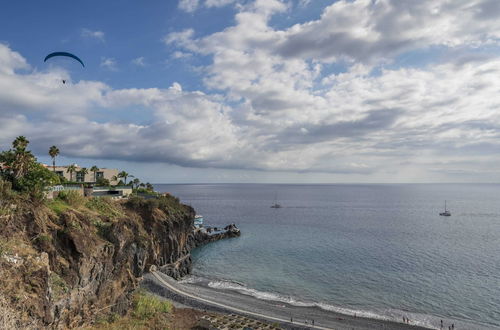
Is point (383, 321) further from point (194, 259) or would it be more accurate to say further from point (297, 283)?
point (194, 259)

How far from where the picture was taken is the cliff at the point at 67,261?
20812 millimetres

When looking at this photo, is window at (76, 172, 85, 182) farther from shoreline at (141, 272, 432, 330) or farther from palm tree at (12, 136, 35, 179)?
palm tree at (12, 136, 35, 179)

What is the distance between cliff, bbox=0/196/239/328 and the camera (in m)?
20.8

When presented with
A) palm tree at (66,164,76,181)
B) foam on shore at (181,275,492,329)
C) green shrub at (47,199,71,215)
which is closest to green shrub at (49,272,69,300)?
green shrub at (47,199,71,215)

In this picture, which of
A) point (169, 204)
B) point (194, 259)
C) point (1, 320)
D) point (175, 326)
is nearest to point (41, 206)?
point (1, 320)

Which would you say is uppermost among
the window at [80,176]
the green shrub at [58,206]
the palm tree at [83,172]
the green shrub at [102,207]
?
the palm tree at [83,172]

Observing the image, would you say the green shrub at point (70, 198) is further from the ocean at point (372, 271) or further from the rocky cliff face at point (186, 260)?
the ocean at point (372, 271)

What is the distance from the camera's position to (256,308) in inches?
1662

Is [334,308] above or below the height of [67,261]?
below

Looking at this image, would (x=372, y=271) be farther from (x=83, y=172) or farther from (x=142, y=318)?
(x=83, y=172)

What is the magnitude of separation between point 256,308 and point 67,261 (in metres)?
26.4

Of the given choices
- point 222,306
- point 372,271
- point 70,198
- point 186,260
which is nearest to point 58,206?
point 70,198

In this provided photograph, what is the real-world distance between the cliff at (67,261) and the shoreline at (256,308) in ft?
19.7

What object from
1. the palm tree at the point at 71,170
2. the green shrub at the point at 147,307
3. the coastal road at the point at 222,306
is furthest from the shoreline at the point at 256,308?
the palm tree at the point at 71,170
